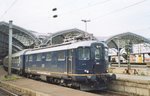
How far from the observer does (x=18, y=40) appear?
84.8 meters

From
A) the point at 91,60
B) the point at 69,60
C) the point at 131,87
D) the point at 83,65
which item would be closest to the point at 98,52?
the point at 91,60

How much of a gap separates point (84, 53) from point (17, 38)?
65208 millimetres

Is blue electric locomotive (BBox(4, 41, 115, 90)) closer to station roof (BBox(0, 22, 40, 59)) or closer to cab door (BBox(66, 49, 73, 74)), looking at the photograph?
cab door (BBox(66, 49, 73, 74))

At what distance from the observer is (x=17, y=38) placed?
83750 mm

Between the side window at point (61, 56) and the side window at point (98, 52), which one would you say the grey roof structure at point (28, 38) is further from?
the side window at point (98, 52)

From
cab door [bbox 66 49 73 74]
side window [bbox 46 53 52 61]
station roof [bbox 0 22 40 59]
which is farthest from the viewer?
station roof [bbox 0 22 40 59]

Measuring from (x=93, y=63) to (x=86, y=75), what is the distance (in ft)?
3.22

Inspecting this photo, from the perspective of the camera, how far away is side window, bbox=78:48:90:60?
2041 cm

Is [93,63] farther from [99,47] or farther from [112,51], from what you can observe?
A: [112,51]

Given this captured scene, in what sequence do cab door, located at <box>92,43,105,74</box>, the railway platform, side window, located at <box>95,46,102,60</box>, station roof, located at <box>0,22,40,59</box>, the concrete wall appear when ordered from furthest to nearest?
1. station roof, located at <box>0,22,40,59</box>
2. side window, located at <box>95,46,102,60</box>
3. cab door, located at <box>92,43,105,74</box>
4. the concrete wall
5. the railway platform

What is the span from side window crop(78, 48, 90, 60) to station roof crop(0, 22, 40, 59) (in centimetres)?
5135

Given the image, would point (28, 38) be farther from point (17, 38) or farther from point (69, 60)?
point (69, 60)

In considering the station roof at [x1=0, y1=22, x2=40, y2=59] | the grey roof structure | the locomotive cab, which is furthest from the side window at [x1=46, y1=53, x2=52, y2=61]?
the station roof at [x1=0, y1=22, x2=40, y2=59]

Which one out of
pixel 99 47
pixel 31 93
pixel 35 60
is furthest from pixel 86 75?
pixel 35 60
